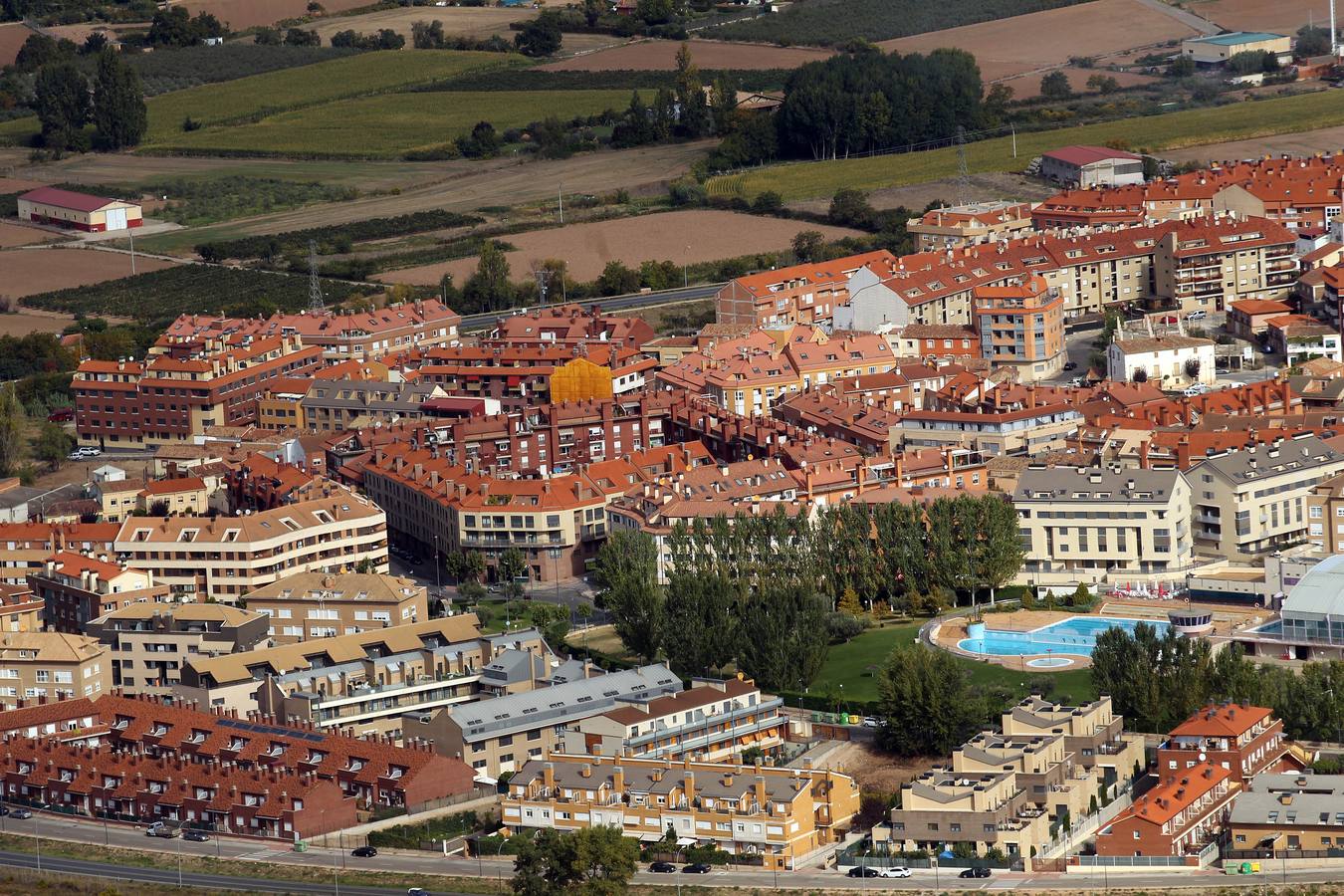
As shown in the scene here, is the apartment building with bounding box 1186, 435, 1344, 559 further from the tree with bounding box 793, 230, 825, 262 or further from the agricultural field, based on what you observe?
the agricultural field

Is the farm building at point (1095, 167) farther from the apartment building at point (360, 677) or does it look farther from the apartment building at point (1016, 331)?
the apartment building at point (360, 677)

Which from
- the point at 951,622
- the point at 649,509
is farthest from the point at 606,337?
the point at 951,622

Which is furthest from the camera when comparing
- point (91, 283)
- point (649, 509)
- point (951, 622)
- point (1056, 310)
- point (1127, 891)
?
point (91, 283)

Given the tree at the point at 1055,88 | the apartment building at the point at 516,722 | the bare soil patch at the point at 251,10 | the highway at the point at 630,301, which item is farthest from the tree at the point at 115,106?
the apartment building at the point at 516,722

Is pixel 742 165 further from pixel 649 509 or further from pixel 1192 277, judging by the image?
pixel 649 509

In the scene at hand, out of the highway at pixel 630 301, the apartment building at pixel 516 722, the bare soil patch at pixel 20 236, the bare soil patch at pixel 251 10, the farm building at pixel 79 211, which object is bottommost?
the apartment building at pixel 516 722

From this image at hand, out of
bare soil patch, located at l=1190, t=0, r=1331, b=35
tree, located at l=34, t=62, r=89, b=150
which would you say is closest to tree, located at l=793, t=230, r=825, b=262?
bare soil patch, located at l=1190, t=0, r=1331, b=35
